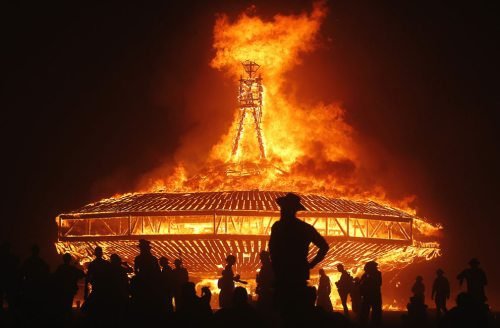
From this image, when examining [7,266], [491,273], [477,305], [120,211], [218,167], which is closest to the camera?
[477,305]

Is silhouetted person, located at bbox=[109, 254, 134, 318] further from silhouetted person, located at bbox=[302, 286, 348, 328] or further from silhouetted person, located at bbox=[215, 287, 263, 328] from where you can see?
silhouetted person, located at bbox=[302, 286, 348, 328]

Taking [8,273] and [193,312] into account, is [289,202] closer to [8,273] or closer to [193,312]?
[193,312]

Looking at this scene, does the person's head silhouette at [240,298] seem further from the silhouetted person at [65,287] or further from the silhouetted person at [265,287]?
the silhouetted person at [265,287]

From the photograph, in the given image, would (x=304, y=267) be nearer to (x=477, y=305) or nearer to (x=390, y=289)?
(x=477, y=305)

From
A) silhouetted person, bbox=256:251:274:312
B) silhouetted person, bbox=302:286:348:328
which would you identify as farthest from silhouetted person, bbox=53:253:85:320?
silhouetted person, bbox=302:286:348:328

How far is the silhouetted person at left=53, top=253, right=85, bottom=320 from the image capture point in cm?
2264

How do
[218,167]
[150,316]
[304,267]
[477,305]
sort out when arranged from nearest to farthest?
[304,267] < [477,305] < [150,316] < [218,167]

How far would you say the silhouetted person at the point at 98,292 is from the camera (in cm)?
2208

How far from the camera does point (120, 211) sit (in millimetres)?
45969

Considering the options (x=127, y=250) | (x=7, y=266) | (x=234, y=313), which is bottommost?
(x=234, y=313)

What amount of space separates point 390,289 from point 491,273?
5699 mm

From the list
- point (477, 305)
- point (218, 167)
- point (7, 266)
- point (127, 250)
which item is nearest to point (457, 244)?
point (218, 167)

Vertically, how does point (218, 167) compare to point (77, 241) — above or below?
above

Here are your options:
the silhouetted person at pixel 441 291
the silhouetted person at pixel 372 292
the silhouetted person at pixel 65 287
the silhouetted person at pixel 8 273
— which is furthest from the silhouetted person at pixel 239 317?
the silhouetted person at pixel 441 291
